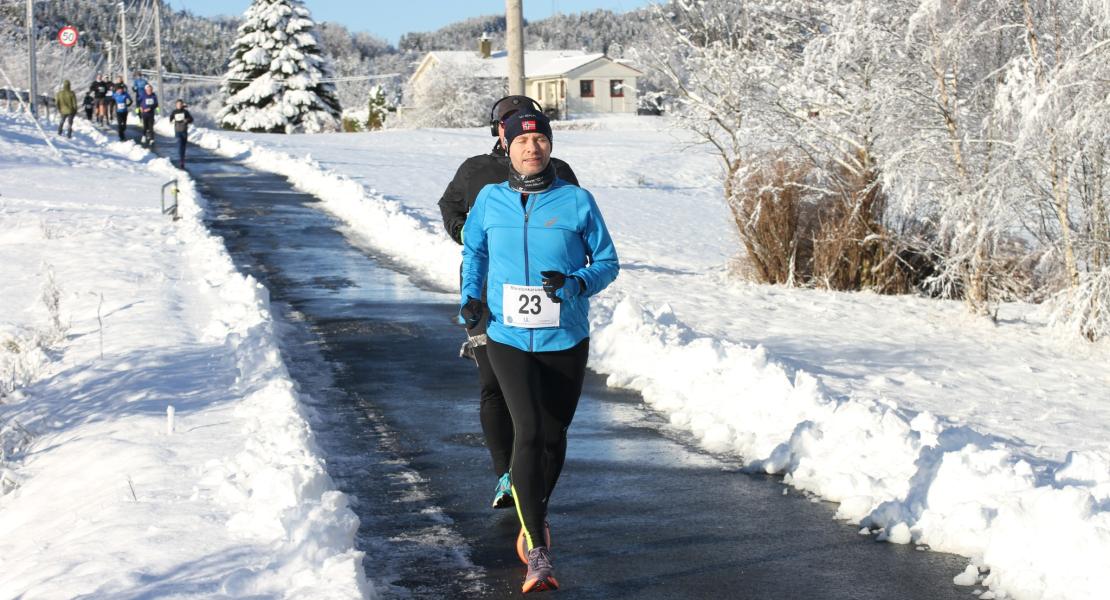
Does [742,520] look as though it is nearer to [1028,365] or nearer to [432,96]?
[1028,365]

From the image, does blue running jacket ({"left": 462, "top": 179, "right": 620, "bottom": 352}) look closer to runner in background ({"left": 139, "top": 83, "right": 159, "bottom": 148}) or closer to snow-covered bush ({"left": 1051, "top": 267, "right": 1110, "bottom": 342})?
snow-covered bush ({"left": 1051, "top": 267, "right": 1110, "bottom": 342})

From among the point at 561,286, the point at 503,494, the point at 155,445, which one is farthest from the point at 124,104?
the point at 561,286

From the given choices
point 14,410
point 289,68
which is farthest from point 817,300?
point 289,68

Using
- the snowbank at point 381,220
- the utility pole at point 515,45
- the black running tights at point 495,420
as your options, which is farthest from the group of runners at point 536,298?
the utility pole at point 515,45

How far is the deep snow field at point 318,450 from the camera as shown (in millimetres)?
5102

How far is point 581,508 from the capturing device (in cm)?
624

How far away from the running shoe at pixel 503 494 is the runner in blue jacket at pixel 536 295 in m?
0.85

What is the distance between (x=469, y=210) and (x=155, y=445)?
90.8 inches

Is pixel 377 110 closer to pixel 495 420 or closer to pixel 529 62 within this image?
pixel 529 62

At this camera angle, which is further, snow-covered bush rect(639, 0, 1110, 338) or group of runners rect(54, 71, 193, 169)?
group of runners rect(54, 71, 193, 169)

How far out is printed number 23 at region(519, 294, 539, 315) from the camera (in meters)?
5.08

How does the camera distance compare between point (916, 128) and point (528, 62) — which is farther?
point (528, 62)

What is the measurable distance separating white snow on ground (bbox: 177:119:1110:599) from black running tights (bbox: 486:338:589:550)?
167cm

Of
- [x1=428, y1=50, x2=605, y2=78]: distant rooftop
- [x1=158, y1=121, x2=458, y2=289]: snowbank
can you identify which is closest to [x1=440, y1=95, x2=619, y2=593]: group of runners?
[x1=158, y1=121, x2=458, y2=289]: snowbank
